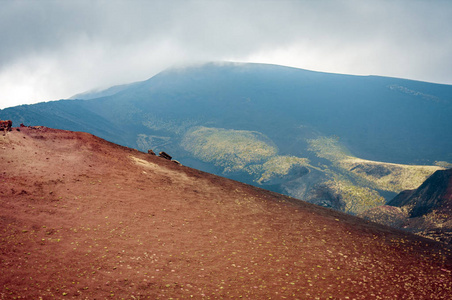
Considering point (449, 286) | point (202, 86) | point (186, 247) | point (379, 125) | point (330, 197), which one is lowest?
point (330, 197)

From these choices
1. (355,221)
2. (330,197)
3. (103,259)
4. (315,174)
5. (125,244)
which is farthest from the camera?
(315,174)

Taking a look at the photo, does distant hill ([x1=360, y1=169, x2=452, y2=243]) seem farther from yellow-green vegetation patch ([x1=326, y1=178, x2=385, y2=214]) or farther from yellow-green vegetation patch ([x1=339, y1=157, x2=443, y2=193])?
yellow-green vegetation patch ([x1=339, y1=157, x2=443, y2=193])

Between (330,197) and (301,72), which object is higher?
(301,72)

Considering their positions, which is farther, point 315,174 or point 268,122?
point 268,122

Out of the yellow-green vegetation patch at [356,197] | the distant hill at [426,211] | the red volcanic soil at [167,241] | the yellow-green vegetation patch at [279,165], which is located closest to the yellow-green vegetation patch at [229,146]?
the yellow-green vegetation patch at [279,165]

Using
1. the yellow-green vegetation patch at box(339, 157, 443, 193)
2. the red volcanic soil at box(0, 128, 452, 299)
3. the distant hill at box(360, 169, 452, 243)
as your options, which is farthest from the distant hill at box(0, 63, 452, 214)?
the red volcanic soil at box(0, 128, 452, 299)

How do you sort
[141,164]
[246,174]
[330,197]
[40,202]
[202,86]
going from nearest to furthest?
[40,202] < [141,164] < [330,197] < [246,174] < [202,86]

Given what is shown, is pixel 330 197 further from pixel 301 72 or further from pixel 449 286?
pixel 301 72

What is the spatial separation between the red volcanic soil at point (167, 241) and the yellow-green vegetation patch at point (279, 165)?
77260mm

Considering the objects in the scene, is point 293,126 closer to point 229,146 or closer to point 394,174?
point 229,146

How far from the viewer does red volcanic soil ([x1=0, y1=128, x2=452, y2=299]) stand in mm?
9812

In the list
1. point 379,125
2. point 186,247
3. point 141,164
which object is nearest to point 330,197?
point 141,164

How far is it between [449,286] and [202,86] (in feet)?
618

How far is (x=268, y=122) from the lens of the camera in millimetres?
149875
